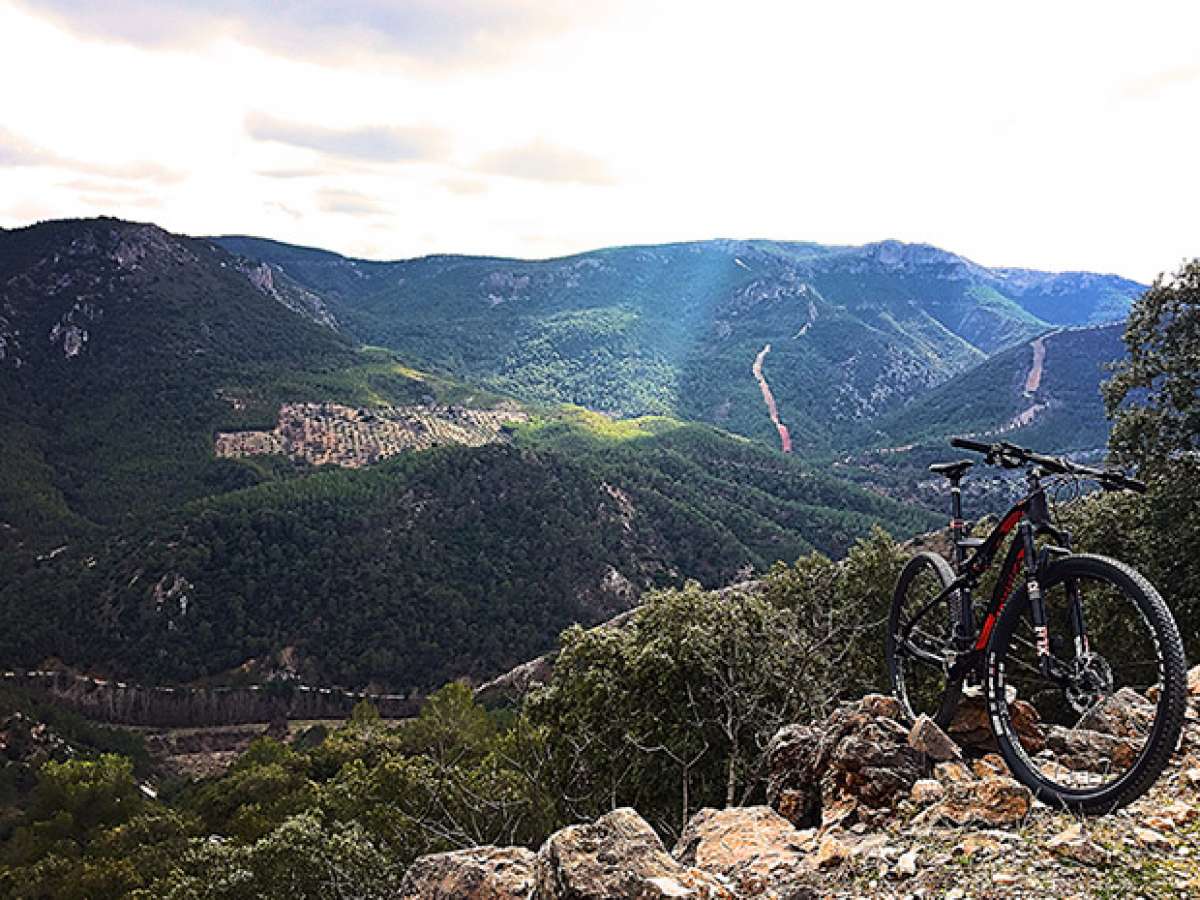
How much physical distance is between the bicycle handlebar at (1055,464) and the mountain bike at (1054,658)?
0.04 feet

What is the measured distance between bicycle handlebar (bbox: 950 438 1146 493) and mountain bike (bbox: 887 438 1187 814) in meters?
0.01

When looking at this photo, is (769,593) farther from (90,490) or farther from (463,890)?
(90,490)

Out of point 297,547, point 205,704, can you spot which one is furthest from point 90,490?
point 205,704

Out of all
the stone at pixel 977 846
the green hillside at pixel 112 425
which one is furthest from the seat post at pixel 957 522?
the green hillside at pixel 112 425

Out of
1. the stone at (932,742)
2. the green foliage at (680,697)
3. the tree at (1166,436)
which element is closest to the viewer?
the stone at (932,742)

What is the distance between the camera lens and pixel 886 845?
5902 mm

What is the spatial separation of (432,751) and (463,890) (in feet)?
87.5

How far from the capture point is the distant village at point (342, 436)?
6491 inches

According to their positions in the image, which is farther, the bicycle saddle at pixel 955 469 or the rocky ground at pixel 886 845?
the bicycle saddle at pixel 955 469

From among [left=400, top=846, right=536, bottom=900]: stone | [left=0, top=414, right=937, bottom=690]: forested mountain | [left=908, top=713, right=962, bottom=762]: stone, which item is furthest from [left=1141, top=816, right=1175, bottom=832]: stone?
[left=0, top=414, right=937, bottom=690]: forested mountain

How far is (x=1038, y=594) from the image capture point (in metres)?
6.03

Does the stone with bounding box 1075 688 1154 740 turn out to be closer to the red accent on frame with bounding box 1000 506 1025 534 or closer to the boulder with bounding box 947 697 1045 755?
the boulder with bounding box 947 697 1045 755

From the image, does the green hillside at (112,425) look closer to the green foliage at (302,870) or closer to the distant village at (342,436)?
the distant village at (342,436)

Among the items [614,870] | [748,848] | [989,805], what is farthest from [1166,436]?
[614,870]
